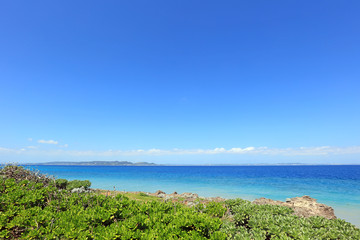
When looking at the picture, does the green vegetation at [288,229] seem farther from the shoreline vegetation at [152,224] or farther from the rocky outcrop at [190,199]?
the rocky outcrop at [190,199]

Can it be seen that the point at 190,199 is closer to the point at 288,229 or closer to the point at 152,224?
the point at 152,224

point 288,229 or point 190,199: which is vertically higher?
point 288,229

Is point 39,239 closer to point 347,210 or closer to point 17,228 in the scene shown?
point 17,228

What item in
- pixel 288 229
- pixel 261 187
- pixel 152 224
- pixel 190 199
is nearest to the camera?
pixel 288 229

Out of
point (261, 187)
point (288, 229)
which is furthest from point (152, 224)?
point (261, 187)

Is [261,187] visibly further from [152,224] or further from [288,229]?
[152,224]

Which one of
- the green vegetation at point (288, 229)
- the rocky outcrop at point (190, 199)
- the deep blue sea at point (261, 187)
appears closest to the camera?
the green vegetation at point (288, 229)

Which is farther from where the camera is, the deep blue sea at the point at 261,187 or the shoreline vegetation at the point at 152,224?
the deep blue sea at the point at 261,187

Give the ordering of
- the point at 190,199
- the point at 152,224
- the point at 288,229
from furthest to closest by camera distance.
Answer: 1. the point at 190,199
2. the point at 152,224
3. the point at 288,229

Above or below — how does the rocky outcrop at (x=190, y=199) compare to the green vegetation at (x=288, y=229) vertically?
below

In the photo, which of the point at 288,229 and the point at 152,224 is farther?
the point at 152,224

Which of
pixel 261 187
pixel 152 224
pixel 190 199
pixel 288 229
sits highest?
pixel 288 229

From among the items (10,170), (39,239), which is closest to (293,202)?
(39,239)

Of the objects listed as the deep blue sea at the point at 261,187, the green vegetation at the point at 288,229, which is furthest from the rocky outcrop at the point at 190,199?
the green vegetation at the point at 288,229
